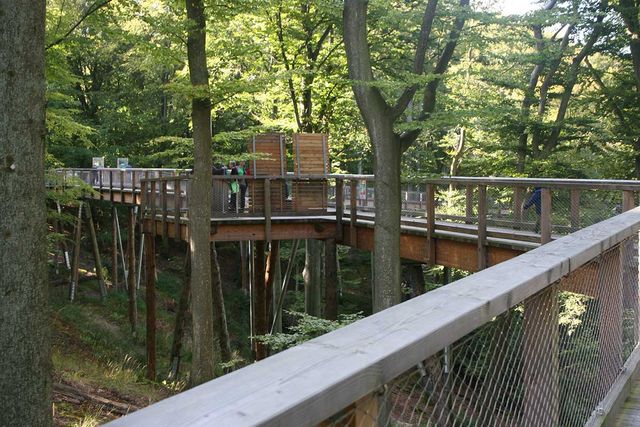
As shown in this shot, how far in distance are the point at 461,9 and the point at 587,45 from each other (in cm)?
947

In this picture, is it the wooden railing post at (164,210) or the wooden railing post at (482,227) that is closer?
the wooden railing post at (482,227)

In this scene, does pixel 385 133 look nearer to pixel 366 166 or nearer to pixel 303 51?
pixel 303 51

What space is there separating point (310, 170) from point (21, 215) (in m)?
13.0

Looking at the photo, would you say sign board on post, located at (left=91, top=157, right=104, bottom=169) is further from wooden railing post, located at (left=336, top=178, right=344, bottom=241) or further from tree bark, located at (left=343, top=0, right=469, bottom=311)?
tree bark, located at (left=343, top=0, right=469, bottom=311)

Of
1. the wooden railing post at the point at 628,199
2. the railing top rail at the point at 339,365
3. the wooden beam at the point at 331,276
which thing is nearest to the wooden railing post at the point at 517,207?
the wooden railing post at the point at 628,199

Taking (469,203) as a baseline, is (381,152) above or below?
above

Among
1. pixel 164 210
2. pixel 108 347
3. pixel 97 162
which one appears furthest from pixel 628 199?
pixel 97 162

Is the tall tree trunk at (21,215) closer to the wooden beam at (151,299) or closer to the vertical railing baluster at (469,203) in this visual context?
the vertical railing baluster at (469,203)

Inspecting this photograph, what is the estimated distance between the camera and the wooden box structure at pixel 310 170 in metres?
16.7

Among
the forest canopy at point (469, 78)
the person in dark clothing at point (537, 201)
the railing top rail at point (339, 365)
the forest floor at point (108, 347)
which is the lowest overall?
the forest floor at point (108, 347)

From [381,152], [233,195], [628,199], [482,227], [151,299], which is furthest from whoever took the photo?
[151,299]

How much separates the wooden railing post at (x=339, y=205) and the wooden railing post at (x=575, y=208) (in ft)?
23.6

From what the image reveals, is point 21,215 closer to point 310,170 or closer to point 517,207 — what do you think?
point 517,207

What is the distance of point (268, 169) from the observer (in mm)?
17078
